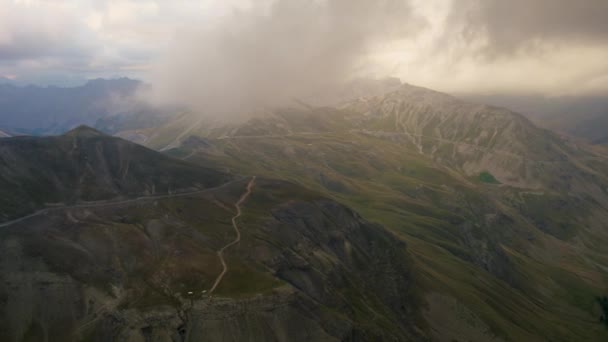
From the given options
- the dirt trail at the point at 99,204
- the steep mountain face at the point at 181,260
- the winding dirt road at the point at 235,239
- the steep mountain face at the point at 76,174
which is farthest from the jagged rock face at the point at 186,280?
the steep mountain face at the point at 76,174

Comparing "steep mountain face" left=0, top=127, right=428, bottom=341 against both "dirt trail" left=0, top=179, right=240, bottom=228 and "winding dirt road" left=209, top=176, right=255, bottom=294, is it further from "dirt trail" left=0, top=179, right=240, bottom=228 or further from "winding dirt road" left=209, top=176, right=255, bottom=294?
"dirt trail" left=0, top=179, right=240, bottom=228

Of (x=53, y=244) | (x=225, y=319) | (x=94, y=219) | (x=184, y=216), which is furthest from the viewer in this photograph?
(x=184, y=216)

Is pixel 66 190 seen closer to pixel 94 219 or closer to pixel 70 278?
pixel 94 219

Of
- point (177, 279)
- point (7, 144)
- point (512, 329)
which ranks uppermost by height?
point (7, 144)

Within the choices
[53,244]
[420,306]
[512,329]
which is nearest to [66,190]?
[53,244]

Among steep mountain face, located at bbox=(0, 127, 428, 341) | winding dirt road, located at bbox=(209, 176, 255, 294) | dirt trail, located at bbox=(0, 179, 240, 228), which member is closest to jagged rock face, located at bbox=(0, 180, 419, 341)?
steep mountain face, located at bbox=(0, 127, 428, 341)

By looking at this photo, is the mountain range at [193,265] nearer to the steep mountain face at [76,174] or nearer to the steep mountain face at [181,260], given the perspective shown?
the steep mountain face at [181,260]
